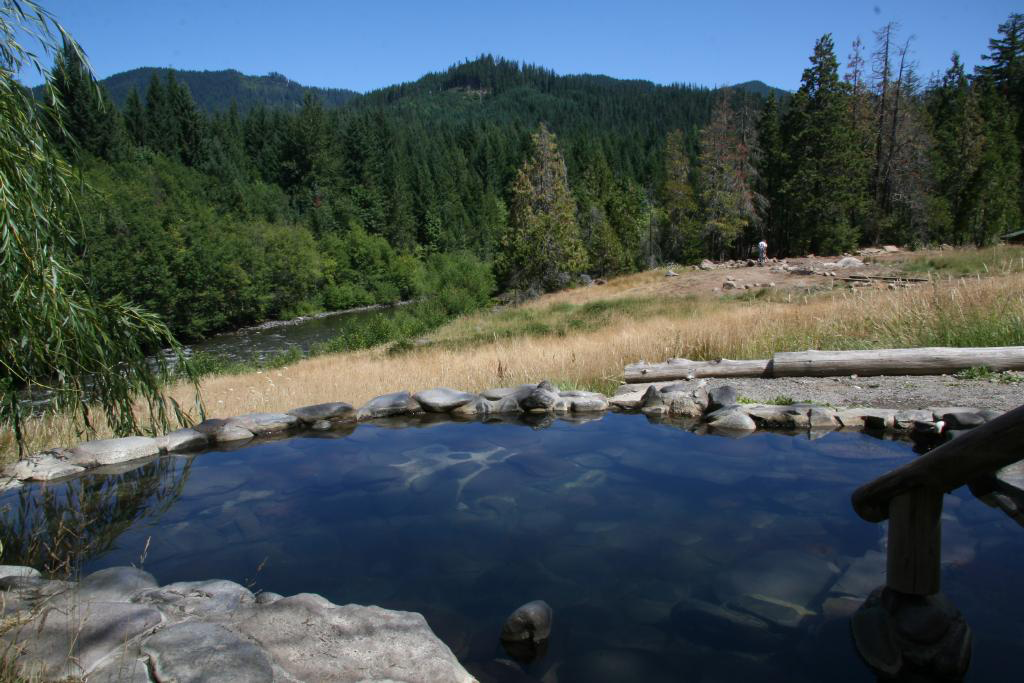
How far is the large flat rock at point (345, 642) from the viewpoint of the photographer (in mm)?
2928

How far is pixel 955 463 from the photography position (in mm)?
2588

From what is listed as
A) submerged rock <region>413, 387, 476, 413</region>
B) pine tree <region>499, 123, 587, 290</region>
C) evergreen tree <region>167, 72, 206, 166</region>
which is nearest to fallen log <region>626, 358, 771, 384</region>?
submerged rock <region>413, 387, 476, 413</region>

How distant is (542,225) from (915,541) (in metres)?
30.4

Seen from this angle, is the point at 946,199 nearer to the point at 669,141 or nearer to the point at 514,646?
the point at 669,141

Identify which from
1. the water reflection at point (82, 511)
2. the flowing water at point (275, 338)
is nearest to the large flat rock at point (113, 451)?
the water reflection at point (82, 511)

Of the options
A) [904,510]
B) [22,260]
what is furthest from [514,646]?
[22,260]

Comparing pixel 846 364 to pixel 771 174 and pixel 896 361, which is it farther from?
pixel 771 174

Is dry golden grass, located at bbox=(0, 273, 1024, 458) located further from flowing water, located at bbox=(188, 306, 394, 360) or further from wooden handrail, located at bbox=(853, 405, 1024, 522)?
flowing water, located at bbox=(188, 306, 394, 360)

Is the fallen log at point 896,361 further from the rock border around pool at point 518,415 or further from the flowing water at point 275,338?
the flowing water at point 275,338

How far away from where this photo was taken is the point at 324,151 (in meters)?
74.9

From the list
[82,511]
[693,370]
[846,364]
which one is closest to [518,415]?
[693,370]

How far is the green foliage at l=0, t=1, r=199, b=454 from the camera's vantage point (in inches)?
167

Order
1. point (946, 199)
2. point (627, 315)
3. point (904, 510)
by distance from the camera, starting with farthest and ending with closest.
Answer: point (946, 199), point (627, 315), point (904, 510)

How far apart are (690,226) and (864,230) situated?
11290mm
